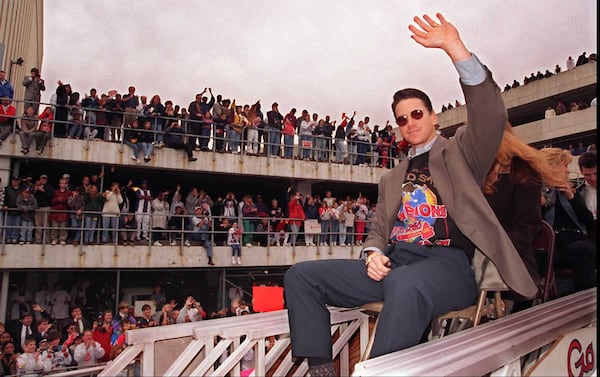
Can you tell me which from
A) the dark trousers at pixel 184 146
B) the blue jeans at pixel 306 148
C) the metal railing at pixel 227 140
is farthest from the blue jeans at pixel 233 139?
the blue jeans at pixel 306 148

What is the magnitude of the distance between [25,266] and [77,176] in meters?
Result: 5.70

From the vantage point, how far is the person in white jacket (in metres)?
7.10

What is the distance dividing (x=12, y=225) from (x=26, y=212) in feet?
1.92

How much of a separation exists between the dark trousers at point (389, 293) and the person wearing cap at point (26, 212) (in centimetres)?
1050

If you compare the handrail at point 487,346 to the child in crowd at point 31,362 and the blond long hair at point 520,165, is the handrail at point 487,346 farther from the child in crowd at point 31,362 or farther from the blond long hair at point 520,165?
the child in crowd at point 31,362

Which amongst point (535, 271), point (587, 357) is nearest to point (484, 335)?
point (587, 357)

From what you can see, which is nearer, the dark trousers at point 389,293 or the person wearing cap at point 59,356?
the dark trousers at point 389,293

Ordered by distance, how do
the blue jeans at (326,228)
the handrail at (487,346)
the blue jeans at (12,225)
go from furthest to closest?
the blue jeans at (326,228) → the blue jeans at (12,225) → the handrail at (487,346)

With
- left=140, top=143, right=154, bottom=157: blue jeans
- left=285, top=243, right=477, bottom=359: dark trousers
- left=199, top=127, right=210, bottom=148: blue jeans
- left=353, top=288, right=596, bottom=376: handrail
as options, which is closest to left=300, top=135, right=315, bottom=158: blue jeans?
left=199, top=127, right=210, bottom=148: blue jeans

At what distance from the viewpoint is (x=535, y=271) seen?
2398mm

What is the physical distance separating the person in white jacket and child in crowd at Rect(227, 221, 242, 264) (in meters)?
6.20

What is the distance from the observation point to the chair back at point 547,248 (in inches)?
96.7

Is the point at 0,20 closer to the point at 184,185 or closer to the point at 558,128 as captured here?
the point at 184,185

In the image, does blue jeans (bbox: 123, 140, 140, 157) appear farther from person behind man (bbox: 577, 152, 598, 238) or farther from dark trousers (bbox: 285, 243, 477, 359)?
person behind man (bbox: 577, 152, 598, 238)
